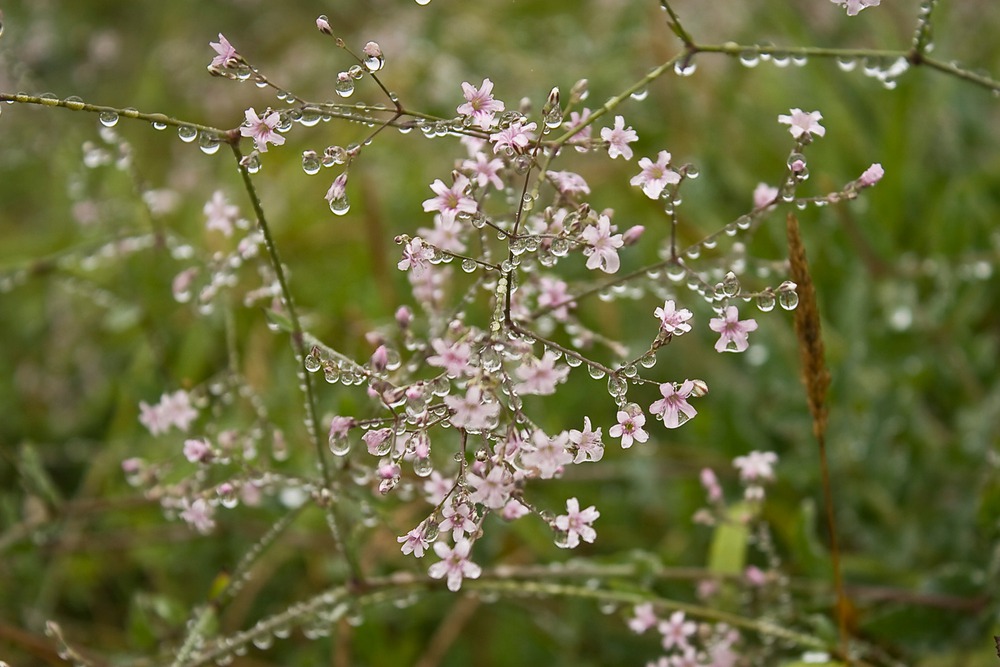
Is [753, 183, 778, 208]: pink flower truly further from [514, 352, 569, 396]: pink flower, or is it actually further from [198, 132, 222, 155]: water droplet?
[198, 132, 222, 155]: water droplet

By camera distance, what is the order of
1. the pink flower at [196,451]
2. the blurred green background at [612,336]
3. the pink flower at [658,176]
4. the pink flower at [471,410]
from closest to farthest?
the pink flower at [471,410]
the pink flower at [658,176]
the pink flower at [196,451]
the blurred green background at [612,336]

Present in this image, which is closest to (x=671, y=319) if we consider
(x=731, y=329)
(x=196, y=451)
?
(x=731, y=329)

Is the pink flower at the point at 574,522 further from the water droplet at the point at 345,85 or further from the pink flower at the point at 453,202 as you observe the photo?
the water droplet at the point at 345,85

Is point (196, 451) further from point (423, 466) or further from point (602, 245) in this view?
point (602, 245)

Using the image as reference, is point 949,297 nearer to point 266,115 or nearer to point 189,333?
point 266,115

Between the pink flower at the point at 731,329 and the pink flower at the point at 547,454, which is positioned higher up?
the pink flower at the point at 731,329

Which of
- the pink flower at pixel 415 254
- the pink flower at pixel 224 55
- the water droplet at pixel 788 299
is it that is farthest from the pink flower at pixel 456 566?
the pink flower at pixel 224 55
